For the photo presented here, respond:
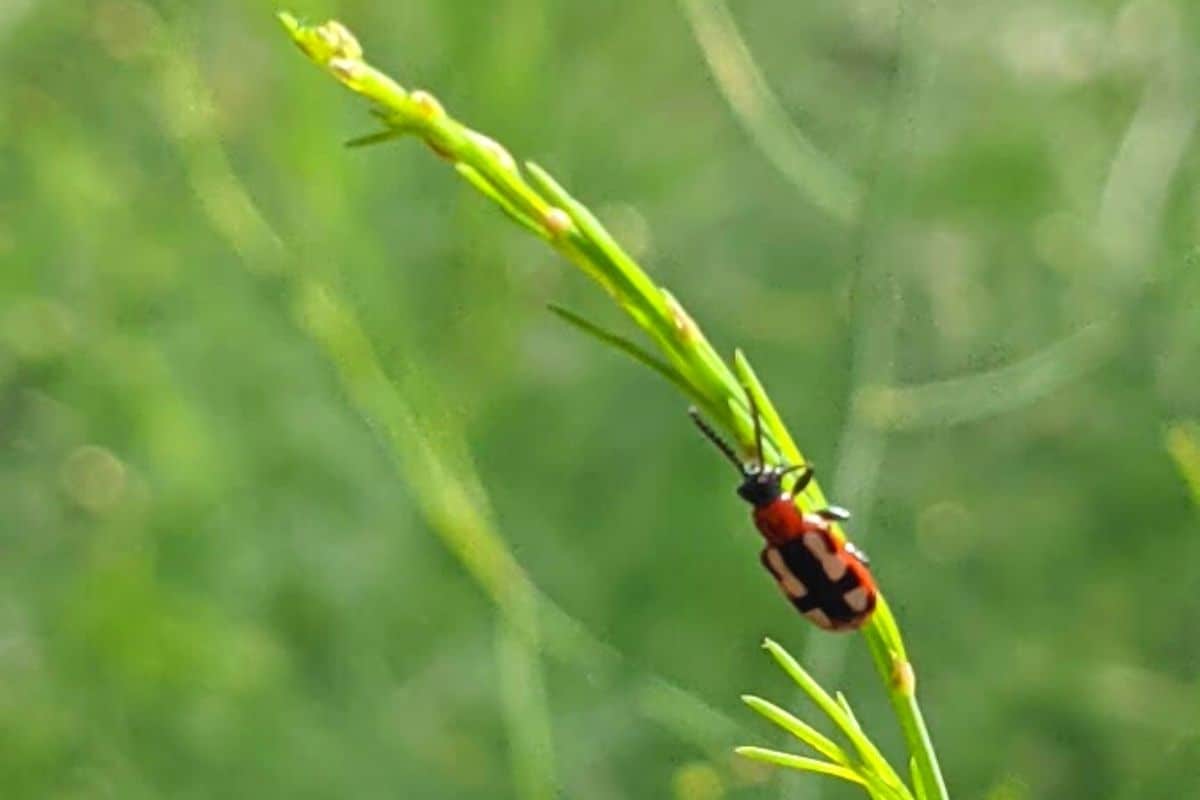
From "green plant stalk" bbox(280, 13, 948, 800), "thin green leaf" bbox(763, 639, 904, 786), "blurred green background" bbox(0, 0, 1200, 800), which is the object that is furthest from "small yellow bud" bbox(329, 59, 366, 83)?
"blurred green background" bbox(0, 0, 1200, 800)

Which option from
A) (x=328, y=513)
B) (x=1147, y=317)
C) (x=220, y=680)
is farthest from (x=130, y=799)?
(x=1147, y=317)

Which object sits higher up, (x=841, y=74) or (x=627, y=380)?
(x=841, y=74)

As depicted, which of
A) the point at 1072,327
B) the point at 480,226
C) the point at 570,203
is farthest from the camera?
the point at 1072,327

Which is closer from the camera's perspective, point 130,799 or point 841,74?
point 130,799

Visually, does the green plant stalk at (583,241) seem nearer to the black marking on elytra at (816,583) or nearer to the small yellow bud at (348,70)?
the small yellow bud at (348,70)

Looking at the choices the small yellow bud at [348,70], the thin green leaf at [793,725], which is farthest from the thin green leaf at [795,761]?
the small yellow bud at [348,70]

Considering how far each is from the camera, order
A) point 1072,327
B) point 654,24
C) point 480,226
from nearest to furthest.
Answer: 1. point 480,226
2. point 1072,327
3. point 654,24

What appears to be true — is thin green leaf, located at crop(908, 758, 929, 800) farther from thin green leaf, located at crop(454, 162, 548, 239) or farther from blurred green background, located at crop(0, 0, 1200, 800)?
blurred green background, located at crop(0, 0, 1200, 800)

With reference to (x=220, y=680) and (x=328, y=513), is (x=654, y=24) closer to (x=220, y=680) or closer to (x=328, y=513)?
(x=328, y=513)
